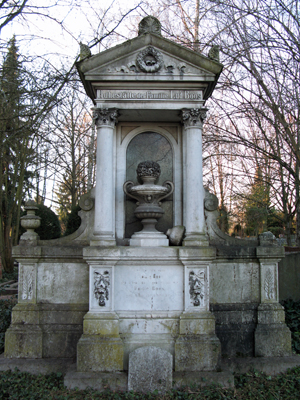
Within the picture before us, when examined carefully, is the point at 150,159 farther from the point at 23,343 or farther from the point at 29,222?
the point at 23,343

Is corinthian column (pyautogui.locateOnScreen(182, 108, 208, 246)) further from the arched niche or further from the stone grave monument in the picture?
the arched niche

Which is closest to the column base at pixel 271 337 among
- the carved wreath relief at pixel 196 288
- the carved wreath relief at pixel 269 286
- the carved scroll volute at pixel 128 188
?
the carved wreath relief at pixel 269 286

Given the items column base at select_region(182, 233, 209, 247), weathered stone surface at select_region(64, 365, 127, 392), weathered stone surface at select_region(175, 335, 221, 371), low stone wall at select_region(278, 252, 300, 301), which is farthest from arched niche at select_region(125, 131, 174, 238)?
low stone wall at select_region(278, 252, 300, 301)

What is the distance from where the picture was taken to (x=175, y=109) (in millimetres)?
5691

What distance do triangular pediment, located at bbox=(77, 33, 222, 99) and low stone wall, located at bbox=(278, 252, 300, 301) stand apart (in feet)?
16.1

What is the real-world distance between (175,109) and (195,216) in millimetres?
1739

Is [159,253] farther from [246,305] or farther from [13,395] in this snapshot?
[13,395]

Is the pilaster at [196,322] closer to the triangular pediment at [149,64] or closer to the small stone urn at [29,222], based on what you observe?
the small stone urn at [29,222]

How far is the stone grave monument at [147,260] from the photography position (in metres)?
5.20

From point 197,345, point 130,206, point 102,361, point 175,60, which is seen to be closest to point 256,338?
point 197,345

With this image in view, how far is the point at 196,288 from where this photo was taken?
529 centimetres

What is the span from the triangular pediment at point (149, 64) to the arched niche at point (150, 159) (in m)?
1.16

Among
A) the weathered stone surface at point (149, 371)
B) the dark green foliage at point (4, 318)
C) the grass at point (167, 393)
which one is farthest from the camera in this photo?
the dark green foliage at point (4, 318)

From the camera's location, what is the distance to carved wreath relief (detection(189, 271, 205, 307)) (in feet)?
17.4
